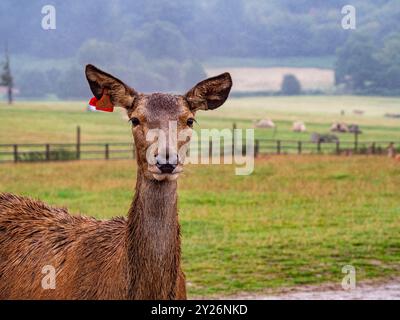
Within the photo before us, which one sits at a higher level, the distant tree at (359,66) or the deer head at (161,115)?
the distant tree at (359,66)

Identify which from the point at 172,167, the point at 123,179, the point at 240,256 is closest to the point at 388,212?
the point at 240,256

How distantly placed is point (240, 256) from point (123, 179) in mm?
18669

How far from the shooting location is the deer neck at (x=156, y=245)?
836 cm

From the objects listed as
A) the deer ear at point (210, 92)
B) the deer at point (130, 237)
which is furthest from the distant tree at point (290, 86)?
the deer ear at point (210, 92)

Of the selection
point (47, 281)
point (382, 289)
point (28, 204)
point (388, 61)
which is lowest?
point (382, 289)

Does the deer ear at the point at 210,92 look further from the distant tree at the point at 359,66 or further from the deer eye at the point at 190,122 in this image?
the distant tree at the point at 359,66

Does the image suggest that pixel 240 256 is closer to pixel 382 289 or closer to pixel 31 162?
pixel 382 289

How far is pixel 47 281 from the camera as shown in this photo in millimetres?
9266

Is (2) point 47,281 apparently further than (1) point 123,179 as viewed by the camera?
No

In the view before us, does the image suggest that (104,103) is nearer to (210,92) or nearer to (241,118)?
(210,92)

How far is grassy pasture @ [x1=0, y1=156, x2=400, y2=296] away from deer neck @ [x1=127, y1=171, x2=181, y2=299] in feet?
1.37

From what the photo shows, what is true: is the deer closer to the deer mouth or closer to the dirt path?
the deer mouth
